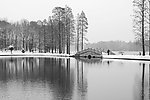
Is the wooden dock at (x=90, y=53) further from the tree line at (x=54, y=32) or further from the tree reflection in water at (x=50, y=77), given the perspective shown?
the tree reflection in water at (x=50, y=77)

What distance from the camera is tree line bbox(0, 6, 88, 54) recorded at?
62469 mm

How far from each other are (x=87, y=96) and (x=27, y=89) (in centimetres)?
369

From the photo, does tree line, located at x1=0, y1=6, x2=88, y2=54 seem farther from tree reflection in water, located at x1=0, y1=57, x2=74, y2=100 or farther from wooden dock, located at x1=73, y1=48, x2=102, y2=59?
tree reflection in water, located at x1=0, y1=57, x2=74, y2=100

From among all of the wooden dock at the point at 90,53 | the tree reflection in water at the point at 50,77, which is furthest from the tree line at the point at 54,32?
the tree reflection in water at the point at 50,77

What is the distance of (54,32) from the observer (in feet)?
234

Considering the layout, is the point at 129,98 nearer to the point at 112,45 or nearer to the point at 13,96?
the point at 13,96

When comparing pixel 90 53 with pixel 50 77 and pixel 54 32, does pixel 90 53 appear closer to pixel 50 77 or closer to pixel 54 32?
pixel 54 32

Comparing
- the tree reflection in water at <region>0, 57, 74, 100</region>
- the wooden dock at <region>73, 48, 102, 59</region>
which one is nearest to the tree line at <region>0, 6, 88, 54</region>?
the wooden dock at <region>73, 48, 102, 59</region>

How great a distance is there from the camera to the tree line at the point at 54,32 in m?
62.5

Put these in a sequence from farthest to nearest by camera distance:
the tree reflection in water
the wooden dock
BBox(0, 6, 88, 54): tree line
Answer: BBox(0, 6, 88, 54): tree line
the wooden dock
the tree reflection in water

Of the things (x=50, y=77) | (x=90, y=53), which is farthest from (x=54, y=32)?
(x=50, y=77)

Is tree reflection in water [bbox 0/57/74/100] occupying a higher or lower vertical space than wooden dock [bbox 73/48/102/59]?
lower

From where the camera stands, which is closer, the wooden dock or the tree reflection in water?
the tree reflection in water

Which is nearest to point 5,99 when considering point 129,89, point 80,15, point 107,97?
point 107,97
